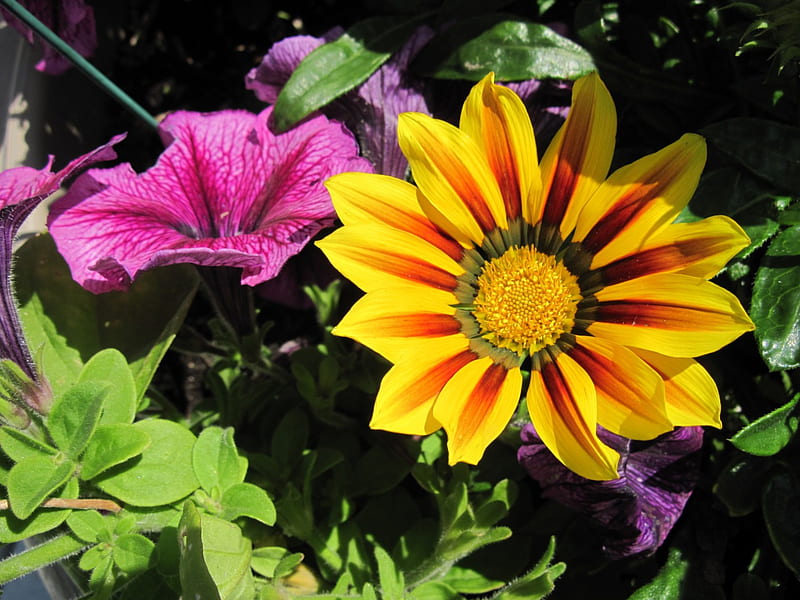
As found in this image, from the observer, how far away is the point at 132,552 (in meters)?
0.98

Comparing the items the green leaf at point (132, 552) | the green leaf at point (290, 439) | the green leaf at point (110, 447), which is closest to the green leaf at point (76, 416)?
the green leaf at point (110, 447)

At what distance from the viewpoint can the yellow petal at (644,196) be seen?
34.2 inches

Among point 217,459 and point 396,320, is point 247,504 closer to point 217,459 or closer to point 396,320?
point 217,459

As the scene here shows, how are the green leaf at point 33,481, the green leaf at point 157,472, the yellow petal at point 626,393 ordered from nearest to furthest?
the yellow petal at point 626,393, the green leaf at point 33,481, the green leaf at point 157,472

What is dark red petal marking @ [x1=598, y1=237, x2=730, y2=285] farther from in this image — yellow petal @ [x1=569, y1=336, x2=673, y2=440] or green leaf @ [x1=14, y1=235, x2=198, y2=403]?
green leaf @ [x1=14, y1=235, x2=198, y2=403]

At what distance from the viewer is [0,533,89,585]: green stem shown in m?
0.93

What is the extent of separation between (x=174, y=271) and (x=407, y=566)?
0.60 metres

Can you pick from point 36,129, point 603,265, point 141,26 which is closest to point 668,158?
point 603,265

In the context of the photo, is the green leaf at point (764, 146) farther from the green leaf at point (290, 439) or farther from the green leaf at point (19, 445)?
the green leaf at point (19, 445)

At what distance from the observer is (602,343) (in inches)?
35.3

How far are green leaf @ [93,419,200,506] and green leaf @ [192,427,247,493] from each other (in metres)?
0.03

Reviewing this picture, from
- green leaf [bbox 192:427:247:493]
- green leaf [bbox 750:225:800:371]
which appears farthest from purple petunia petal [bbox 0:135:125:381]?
green leaf [bbox 750:225:800:371]

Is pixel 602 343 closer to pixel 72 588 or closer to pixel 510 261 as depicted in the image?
pixel 510 261

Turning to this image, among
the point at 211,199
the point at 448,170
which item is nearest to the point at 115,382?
the point at 211,199
